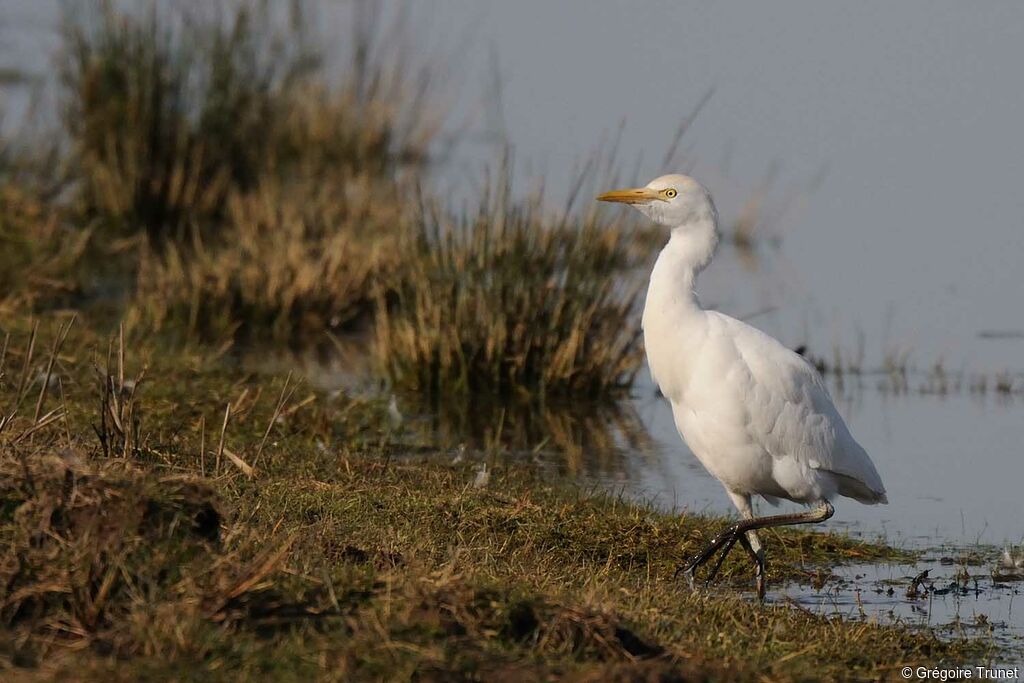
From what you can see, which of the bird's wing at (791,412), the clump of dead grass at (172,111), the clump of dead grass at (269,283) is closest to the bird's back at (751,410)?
the bird's wing at (791,412)

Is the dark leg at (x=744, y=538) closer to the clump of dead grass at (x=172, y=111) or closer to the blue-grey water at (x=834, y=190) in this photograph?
the blue-grey water at (x=834, y=190)

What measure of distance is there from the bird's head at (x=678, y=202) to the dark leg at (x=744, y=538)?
1218 millimetres

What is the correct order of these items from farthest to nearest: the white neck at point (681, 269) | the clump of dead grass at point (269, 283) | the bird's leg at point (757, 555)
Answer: the clump of dead grass at point (269, 283)
the white neck at point (681, 269)
the bird's leg at point (757, 555)

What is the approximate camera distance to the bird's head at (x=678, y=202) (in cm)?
642

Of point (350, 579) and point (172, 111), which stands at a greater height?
point (350, 579)

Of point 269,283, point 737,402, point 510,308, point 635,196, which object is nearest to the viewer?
point 737,402

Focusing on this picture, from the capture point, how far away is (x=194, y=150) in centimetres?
1282

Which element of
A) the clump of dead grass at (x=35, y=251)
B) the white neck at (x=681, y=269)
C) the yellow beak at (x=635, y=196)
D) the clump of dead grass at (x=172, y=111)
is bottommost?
the clump of dead grass at (x=35, y=251)

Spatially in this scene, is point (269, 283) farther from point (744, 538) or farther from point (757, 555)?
point (757, 555)

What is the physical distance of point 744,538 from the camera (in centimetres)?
624

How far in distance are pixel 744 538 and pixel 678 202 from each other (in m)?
1.35

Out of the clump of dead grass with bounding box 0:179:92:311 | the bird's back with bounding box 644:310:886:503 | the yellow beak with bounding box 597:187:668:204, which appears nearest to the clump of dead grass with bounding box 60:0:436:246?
the clump of dead grass with bounding box 0:179:92:311

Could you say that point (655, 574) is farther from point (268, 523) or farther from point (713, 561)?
point (268, 523)

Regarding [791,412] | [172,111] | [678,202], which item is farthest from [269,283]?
[791,412]
